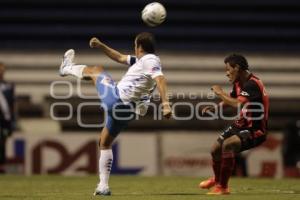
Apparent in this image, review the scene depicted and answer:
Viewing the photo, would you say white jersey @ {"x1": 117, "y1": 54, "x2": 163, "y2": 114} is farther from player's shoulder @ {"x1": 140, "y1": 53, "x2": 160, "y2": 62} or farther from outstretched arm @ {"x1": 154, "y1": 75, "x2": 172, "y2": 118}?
outstretched arm @ {"x1": 154, "y1": 75, "x2": 172, "y2": 118}

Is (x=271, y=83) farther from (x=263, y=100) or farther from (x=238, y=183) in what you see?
(x=263, y=100)

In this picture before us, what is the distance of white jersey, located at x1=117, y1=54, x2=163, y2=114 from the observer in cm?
1040

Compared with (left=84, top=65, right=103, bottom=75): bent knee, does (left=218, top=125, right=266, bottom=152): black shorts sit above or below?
below

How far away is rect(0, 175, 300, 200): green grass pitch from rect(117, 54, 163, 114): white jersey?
1139 mm

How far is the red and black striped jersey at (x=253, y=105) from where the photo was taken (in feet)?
34.5

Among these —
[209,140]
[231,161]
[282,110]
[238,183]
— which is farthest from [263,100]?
[282,110]

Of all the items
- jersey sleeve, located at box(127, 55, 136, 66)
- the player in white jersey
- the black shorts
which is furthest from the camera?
jersey sleeve, located at box(127, 55, 136, 66)

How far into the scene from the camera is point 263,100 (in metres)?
10.7

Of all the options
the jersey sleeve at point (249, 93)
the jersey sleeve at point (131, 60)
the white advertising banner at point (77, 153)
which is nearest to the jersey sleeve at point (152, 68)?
the jersey sleeve at point (131, 60)

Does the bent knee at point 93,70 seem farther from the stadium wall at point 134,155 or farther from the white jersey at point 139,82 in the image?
the stadium wall at point 134,155

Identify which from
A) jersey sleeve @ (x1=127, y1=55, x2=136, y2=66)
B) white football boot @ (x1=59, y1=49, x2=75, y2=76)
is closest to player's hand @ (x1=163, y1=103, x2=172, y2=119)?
jersey sleeve @ (x1=127, y1=55, x2=136, y2=66)

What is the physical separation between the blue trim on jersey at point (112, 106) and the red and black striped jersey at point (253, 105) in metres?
1.30

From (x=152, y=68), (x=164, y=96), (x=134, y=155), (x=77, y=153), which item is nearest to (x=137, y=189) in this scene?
(x=152, y=68)

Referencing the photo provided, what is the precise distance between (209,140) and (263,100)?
682cm
